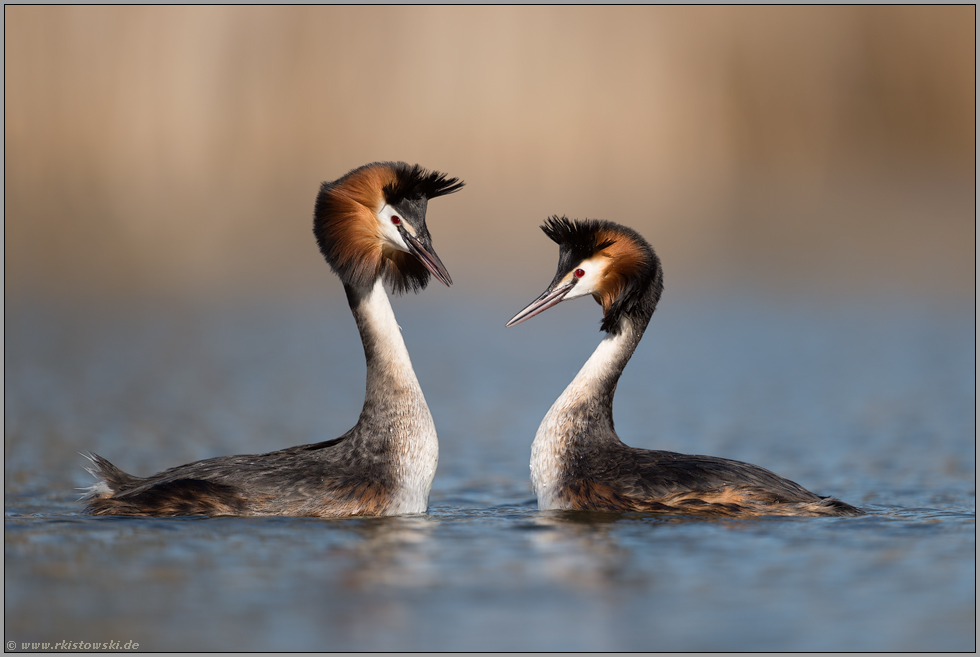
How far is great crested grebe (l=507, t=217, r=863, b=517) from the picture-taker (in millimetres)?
7918

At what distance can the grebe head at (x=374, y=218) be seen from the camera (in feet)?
27.8

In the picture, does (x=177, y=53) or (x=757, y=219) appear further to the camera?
(x=757, y=219)

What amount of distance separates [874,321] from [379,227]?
46.8 ft

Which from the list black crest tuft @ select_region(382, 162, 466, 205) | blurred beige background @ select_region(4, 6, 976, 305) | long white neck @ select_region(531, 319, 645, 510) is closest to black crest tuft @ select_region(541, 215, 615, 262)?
long white neck @ select_region(531, 319, 645, 510)

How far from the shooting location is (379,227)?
28.1ft

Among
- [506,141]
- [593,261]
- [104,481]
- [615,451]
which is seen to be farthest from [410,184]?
[506,141]

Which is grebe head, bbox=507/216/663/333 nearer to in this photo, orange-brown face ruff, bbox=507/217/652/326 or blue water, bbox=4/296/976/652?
orange-brown face ruff, bbox=507/217/652/326

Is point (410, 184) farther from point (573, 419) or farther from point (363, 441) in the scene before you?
point (573, 419)

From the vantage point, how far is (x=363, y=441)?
8391 mm

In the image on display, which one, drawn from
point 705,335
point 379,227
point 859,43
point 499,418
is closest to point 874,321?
point 705,335

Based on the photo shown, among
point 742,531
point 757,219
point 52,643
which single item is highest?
point 757,219

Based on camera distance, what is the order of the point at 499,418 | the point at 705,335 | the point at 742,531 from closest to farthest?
Result: the point at 742,531 → the point at 499,418 → the point at 705,335

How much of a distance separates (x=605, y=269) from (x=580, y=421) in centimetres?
109

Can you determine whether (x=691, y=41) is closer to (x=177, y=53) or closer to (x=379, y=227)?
(x=177, y=53)
